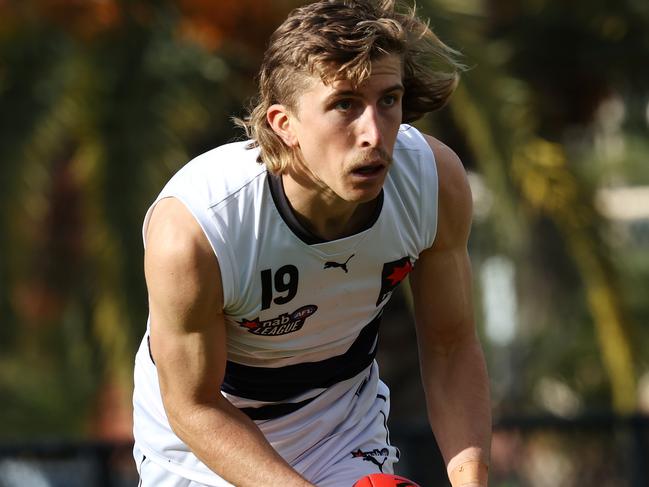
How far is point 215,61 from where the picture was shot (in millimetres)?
9680

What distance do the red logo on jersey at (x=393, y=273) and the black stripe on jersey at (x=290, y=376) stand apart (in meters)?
0.18

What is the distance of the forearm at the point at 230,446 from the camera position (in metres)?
3.82

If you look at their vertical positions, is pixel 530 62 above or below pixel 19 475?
above

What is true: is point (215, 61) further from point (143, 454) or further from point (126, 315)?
point (143, 454)

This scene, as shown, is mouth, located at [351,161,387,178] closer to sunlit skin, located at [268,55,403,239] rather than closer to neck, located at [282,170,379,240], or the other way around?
sunlit skin, located at [268,55,403,239]

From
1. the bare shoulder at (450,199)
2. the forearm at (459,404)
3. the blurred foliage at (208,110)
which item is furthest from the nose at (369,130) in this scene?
the blurred foliage at (208,110)

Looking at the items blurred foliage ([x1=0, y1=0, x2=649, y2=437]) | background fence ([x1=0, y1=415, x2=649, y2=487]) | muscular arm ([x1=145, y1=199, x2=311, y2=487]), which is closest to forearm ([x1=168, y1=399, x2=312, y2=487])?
muscular arm ([x1=145, y1=199, x2=311, y2=487])

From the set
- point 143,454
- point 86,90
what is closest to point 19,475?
point 86,90

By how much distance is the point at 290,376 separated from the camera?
4270 mm

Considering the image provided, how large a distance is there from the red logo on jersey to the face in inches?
13.9

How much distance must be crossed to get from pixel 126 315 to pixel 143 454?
4493 mm

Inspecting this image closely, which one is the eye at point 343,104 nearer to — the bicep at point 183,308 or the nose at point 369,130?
the nose at point 369,130

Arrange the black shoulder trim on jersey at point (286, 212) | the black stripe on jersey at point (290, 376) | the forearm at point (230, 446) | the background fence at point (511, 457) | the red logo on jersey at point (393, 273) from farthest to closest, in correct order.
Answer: the background fence at point (511, 457), the black stripe on jersey at point (290, 376), the red logo on jersey at point (393, 273), the black shoulder trim on jersey at point (286, 212), the forearm at point (230, 446)

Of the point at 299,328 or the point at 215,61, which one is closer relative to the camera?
the point at 299,328
